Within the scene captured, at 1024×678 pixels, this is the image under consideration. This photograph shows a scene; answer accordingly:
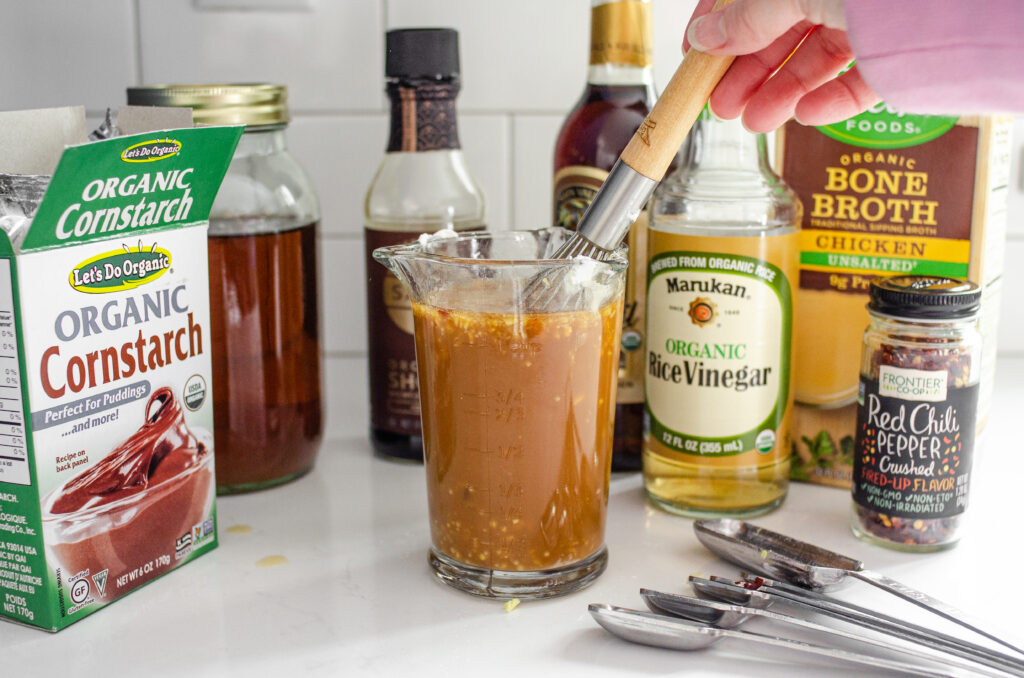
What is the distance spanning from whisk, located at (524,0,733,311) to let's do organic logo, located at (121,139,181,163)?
0.23m

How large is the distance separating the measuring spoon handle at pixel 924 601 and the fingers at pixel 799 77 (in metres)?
0.31

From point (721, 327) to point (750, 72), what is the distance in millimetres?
180

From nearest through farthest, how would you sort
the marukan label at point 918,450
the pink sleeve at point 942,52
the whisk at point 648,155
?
the pink sleeve at point 942,52 < the whisk at point 648,155 < the marukan label at point 918,450

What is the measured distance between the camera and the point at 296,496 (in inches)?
33.3

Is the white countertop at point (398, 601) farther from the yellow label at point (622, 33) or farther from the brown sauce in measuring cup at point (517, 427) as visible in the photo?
the yellow label at point (622, 33)

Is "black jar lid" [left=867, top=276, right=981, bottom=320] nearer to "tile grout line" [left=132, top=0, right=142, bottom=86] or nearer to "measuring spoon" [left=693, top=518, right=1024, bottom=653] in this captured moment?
"measuring spoon" [left=693, top=518, right=1024, bottom=653]

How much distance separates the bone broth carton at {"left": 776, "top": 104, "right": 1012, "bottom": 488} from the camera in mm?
778

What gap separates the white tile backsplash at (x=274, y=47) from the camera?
3.35ft

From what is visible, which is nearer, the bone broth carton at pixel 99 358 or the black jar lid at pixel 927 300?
the bone broth carton at pixel 99 358

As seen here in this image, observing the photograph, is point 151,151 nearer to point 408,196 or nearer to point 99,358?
point 99,358

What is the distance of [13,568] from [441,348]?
28cm

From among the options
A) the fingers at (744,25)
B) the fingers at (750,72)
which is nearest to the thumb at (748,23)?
the fingers at (744,25)

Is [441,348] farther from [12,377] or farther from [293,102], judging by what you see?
[293,102]

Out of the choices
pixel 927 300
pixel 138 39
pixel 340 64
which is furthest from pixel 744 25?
pixel 138 39
